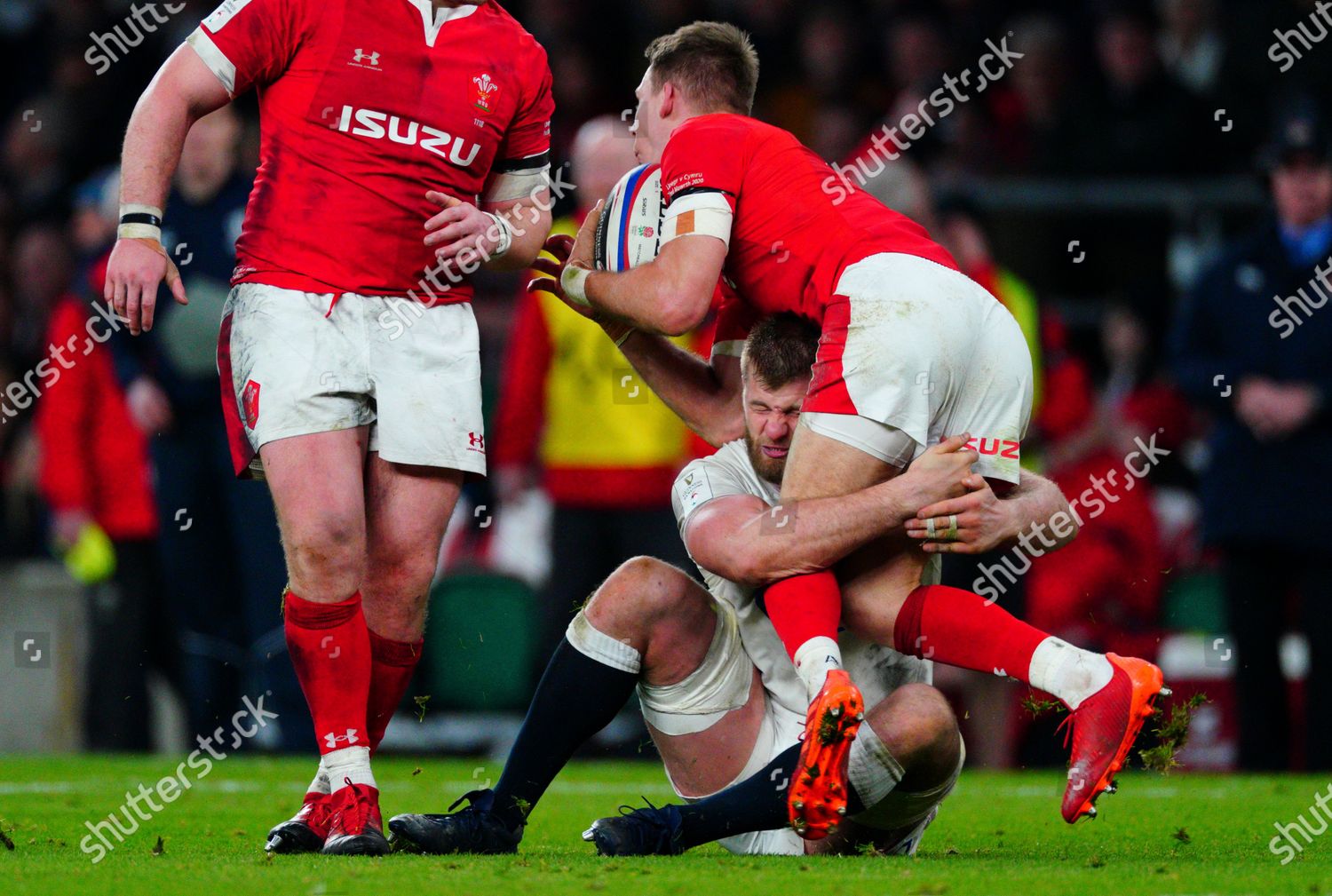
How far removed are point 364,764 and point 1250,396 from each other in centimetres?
473

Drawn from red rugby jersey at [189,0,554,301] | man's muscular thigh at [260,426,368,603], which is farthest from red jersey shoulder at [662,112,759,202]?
man's muscular thigh at [260,426,368,603]

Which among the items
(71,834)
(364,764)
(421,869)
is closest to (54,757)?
(71,834)

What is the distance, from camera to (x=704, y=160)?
4.42 metres

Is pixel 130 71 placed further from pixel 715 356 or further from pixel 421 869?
pixel 421 869

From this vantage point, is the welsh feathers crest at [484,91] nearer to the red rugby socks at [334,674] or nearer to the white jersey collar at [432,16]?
the white jersey collar at [432,16]

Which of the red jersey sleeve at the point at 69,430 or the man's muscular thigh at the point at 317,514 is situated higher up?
the man's muscular thigh at the point at 317,514

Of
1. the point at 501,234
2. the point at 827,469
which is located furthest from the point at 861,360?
the point at 501,234

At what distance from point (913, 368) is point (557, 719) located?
1133 millimetres

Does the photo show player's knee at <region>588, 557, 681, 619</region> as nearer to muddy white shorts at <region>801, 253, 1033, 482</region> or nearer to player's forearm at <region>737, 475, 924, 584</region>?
player's forearm at <region>737, 475, 924, 584</region>

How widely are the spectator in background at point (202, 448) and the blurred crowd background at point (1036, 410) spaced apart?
15 mm

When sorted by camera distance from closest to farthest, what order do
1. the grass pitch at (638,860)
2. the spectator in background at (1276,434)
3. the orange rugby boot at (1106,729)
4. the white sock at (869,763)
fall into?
the grass pitch at (638,860), the orange rugby boot at (1106,729), the white sock at (869,763), the spectator in background at (1276,434)

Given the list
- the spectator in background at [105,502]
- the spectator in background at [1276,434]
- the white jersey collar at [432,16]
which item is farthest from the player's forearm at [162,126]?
the spectator in background at [1276,434]

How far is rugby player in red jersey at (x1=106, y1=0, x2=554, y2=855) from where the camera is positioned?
14.6ft

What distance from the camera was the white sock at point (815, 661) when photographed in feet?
12.9
